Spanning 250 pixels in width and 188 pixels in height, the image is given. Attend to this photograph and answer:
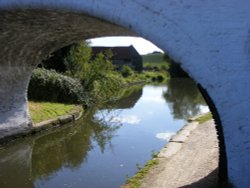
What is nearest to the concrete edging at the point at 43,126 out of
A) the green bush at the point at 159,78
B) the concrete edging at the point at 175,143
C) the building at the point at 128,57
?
the concrete edging at the point at 175,143

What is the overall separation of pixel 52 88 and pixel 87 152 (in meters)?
7.61

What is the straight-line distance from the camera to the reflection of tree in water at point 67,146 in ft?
29.5

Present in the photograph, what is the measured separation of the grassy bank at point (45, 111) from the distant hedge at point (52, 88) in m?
1.51

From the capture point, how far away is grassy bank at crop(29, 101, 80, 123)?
12.7 m

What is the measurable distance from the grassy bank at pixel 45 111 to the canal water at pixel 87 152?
611 mm

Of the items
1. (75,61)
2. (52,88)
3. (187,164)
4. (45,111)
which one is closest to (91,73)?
(75,61)

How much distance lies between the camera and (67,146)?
10820 mm

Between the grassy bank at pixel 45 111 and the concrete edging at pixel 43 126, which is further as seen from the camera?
the grassy bank at pixel 45 111

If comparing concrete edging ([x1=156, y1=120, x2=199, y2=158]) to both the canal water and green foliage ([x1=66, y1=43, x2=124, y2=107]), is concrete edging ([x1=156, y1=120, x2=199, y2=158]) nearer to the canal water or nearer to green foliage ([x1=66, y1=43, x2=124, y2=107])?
the canal water

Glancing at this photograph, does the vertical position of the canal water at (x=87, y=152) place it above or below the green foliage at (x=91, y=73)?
below

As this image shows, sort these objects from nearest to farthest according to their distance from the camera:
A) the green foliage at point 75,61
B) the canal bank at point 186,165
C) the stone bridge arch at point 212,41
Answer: the stone bridge arch at point 212,41 → the canal bank at point 186,165 → the green foliage at point 75,61

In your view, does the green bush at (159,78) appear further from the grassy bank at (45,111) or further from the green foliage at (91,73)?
the grassy bank at (45,111)

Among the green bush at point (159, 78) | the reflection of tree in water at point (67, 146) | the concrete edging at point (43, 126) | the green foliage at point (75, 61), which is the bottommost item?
the green bush at point (159, 78)

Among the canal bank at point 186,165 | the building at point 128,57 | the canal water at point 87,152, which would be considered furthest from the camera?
the building at point 128,57
